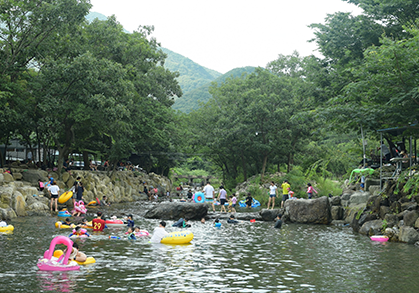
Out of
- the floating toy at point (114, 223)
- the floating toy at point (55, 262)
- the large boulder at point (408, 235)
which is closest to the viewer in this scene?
the floating toy at point (55, 262)

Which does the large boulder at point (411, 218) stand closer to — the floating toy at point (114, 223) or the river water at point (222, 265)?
the river water at point (222, 265)

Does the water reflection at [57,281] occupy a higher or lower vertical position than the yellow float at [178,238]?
higher

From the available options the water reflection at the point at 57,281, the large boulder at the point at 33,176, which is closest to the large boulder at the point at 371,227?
the water reflection at the point at 57,281

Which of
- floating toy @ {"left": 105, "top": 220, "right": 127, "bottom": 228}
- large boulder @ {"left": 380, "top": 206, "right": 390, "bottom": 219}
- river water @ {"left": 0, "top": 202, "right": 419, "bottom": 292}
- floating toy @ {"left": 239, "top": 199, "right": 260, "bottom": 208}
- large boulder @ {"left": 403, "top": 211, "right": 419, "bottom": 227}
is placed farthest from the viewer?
floating toy @ {"left": 239, "top": 199, "right": 260, "bottom": 208}

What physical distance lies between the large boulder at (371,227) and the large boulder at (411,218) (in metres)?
1.49

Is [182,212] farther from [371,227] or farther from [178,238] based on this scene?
[371,227]

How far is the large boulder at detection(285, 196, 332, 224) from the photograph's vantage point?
23609 mm

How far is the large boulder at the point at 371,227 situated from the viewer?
17.9m

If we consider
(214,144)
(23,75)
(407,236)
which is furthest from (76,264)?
(214,144)

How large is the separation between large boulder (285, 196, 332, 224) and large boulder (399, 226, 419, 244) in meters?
7.48

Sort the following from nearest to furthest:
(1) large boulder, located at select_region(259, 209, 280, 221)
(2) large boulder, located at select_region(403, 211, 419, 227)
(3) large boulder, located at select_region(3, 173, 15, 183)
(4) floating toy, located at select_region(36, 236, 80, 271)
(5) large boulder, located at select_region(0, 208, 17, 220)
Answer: (4) floating toy, located at select_region(36, 236, 80, 271) → (2) large boulder, located at select_region(403, 211, 419, 227) → (5) large boulder, located at select_region(0, 208, 17, 220) → (1) large boulder, located at select_region(259, 209, 280, 221) → (3) large boulder, located at select_region(3, 173, 15, 183)

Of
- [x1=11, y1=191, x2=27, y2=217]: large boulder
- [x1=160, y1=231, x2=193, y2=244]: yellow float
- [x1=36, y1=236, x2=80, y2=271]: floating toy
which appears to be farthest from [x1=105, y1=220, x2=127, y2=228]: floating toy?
[x1=36, y1=236, x2=80, y2=271]: floating toy

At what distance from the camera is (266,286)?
29.8ft

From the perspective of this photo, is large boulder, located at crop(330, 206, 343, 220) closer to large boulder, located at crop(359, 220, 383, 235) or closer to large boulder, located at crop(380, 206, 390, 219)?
large boulder, located at crop(359, 220, 383, 235)
